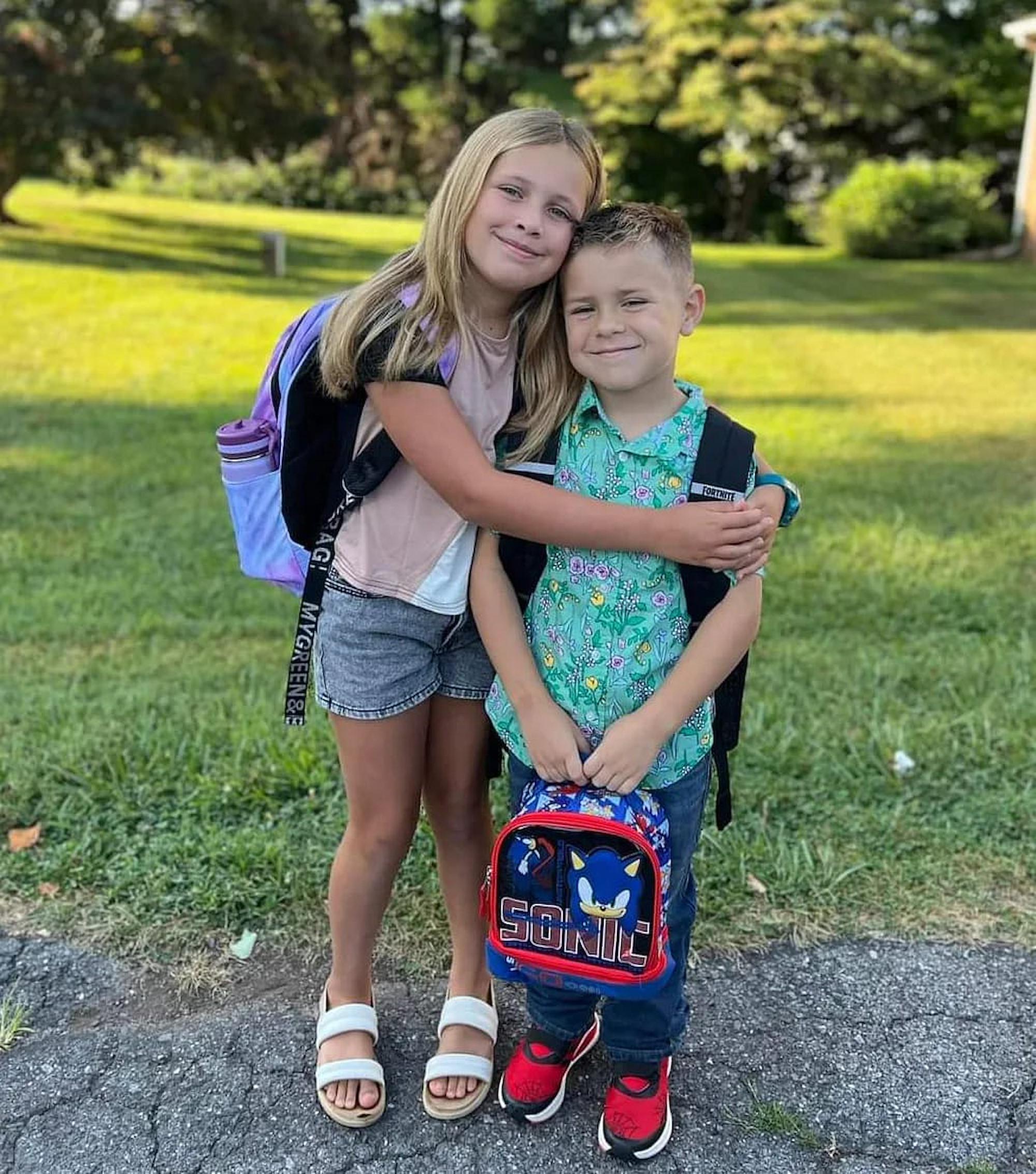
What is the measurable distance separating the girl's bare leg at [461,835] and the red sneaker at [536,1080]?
78 mm

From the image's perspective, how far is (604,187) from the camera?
A: 194 centimetres

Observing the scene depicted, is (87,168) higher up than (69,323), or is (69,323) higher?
(87,168)

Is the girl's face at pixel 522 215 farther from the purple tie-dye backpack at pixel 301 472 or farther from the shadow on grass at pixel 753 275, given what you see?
the shadow on grass at pixel 753 275

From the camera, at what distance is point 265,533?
2.10 metres

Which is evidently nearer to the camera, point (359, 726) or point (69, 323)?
point (359, 726)

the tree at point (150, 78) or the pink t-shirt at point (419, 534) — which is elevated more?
the tree at point (150, 78)

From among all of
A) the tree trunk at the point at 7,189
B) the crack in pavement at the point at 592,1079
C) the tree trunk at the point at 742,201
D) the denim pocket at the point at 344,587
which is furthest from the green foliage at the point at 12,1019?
the tree trunk at the point at 742,201

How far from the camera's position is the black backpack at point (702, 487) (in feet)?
6.05

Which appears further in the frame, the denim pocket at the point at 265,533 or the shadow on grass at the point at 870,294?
the shadow on grass at the point at 870,294

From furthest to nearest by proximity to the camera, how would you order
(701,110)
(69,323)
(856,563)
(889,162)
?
(701,110), (889,162), (69,323), (856,563)

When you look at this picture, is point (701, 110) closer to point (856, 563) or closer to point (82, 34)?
point (82, 34)

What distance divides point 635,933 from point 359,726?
61cm

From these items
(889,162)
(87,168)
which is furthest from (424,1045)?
(889,162)

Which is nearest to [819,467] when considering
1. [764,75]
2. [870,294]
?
[870,294]
